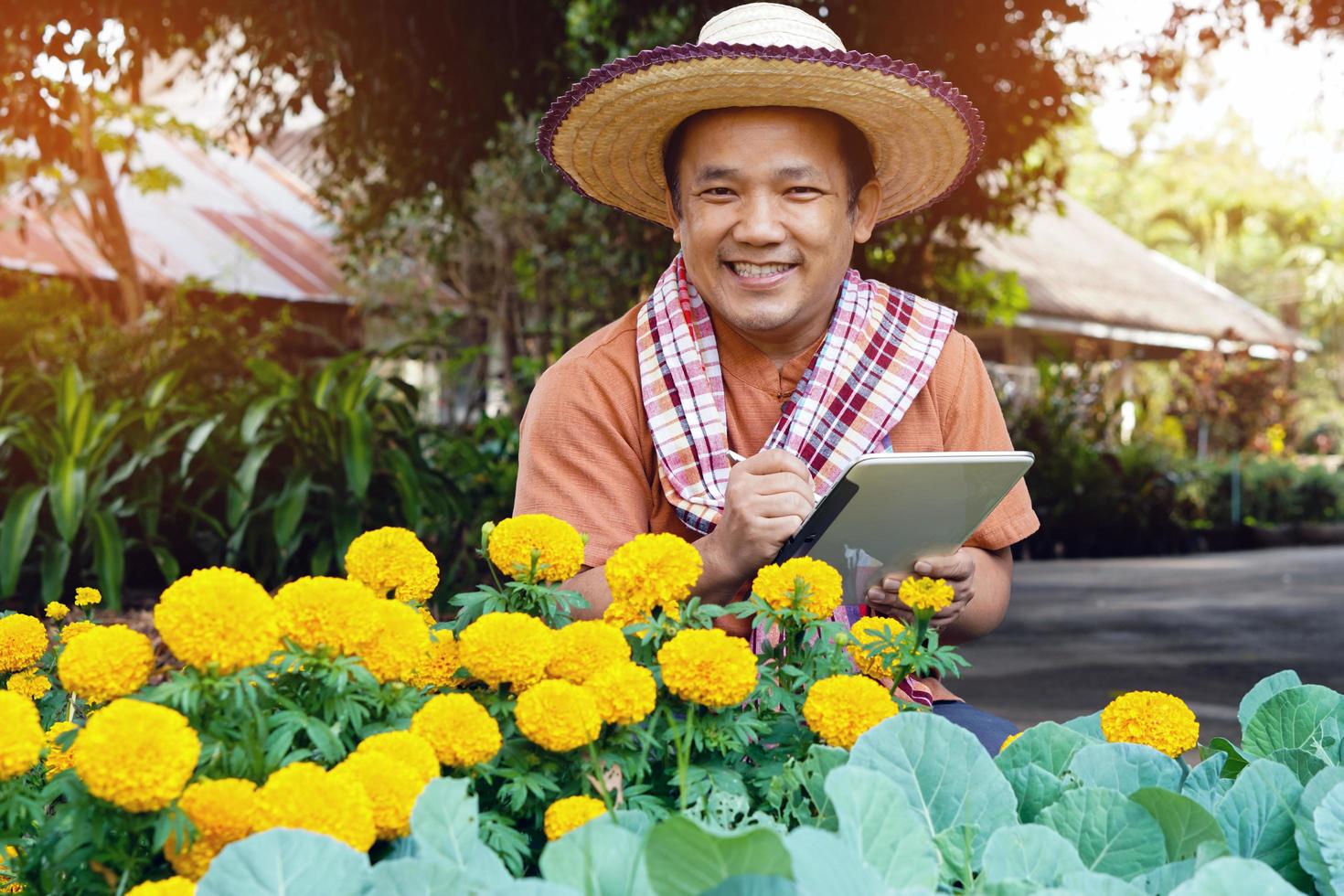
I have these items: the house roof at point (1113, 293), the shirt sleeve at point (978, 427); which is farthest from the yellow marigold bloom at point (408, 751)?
the house roof at point (1113, 293)

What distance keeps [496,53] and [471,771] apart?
5403 mm

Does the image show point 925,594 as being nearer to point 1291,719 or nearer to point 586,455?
point 1291,719

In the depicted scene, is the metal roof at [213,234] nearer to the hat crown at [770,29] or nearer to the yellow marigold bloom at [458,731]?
the hat crown at [770,29]

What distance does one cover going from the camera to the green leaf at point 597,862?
0.86m

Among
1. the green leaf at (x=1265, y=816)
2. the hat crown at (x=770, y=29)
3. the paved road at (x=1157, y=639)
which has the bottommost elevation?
the paved road at (x=1157, y=639)

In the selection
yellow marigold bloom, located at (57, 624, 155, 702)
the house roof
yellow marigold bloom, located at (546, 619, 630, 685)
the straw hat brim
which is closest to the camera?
yellow marigold bloom, located at (57, 624, 155, 702)

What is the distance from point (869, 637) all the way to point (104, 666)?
666mm

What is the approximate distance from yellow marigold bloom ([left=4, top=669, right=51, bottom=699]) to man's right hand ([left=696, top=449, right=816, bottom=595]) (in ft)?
2.55

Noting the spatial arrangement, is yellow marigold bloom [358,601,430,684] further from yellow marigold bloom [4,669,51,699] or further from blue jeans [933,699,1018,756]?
blue jeans [933,699,1018,756]

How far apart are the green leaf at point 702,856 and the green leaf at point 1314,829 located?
1.40ft

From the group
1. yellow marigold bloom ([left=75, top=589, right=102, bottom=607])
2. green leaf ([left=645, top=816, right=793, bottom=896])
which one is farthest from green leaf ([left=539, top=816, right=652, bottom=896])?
yellow marigold bloom ([left=75, top=589, right=102, bottom=607])

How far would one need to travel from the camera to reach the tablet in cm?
143

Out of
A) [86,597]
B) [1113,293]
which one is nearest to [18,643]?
[86,597]

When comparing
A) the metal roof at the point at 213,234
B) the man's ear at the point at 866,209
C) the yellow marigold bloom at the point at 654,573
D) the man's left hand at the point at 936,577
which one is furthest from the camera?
the metal roof at the point at 213,234
